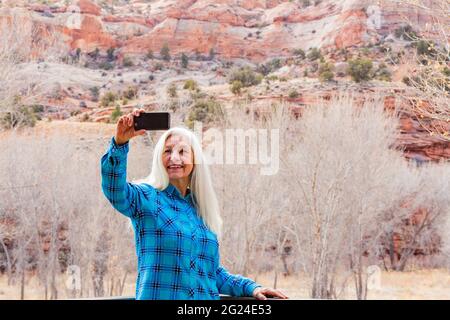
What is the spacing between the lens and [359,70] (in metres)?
9.09

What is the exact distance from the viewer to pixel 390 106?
8.69 meters

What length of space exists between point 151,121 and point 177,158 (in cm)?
13

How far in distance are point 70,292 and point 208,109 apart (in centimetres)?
283

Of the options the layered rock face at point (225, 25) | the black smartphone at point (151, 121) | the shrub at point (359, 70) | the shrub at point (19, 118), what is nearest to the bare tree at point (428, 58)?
the shrub at point (359, 70)

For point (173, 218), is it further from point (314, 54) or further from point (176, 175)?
point (314, 54)

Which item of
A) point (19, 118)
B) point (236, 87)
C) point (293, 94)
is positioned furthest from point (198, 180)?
point (236, 87)

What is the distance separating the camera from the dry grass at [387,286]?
25.3 ft

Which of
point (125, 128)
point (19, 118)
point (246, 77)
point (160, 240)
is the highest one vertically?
point (246, 77)

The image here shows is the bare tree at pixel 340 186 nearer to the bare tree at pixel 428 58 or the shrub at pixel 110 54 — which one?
the bare tree at pixel 428 58

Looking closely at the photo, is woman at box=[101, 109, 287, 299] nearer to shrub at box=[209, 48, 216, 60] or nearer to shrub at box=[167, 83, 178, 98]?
shrub at box=[167, 83, 178, 98]

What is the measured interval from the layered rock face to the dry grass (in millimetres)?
3366

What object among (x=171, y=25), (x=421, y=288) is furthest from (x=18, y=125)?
(x=421, y=288)

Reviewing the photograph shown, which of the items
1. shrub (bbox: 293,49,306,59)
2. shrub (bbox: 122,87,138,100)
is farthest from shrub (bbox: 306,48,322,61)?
shrub (bbox: 122,87,138,100)

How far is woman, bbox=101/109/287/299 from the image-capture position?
144cm
